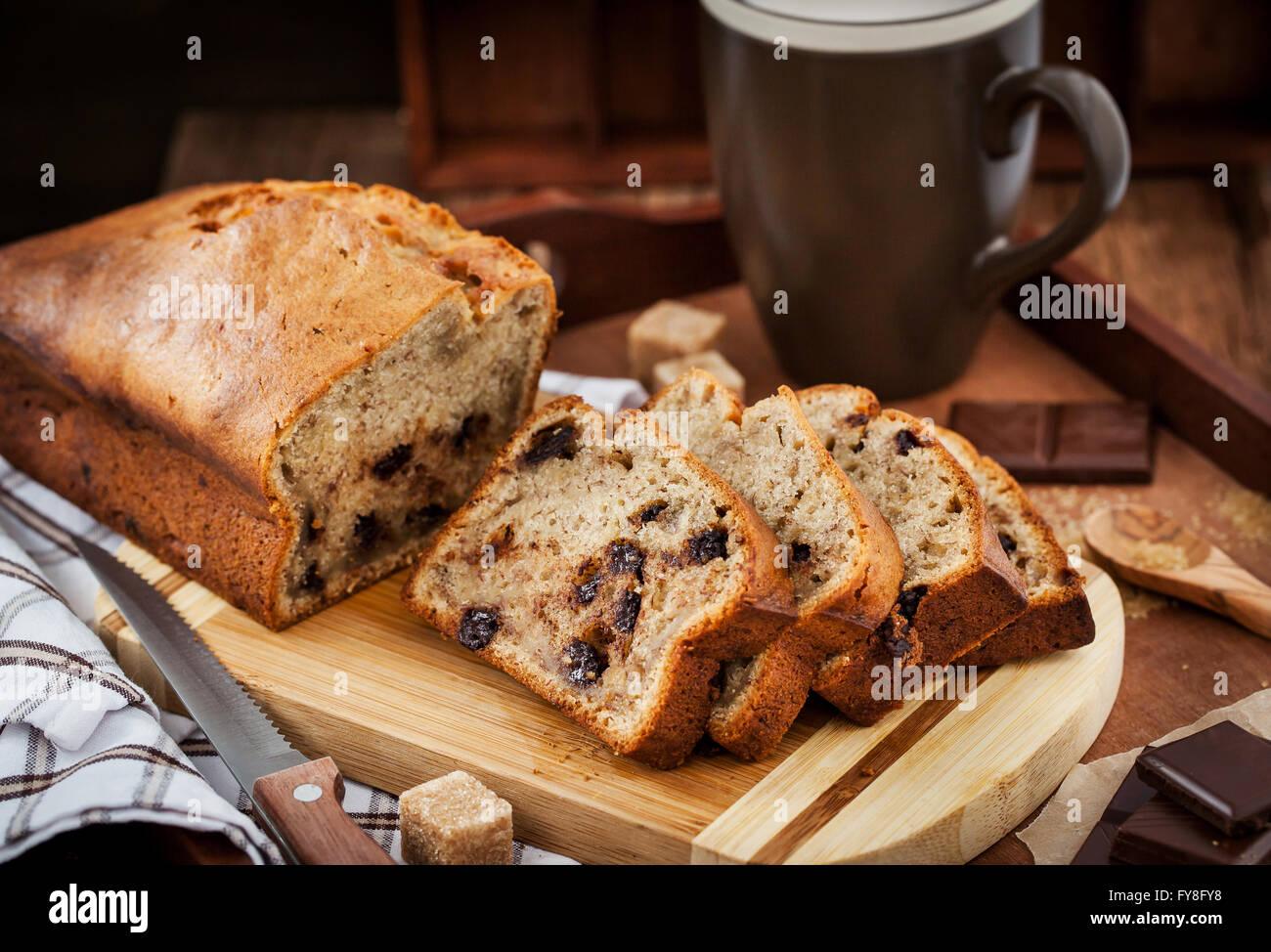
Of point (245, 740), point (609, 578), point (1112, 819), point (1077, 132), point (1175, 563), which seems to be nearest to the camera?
point (1112, 819)

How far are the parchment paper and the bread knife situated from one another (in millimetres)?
1226

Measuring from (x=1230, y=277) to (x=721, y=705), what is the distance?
3.08 m

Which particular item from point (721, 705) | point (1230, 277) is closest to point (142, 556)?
point (721, 705)

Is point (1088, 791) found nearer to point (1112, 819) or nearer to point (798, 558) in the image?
point (1112, 819)

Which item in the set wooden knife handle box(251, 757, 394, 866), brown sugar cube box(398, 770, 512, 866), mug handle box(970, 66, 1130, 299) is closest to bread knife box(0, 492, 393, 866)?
wooden knife handle box(251, 757, 394, 866)

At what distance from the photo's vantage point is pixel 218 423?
2.99 meters

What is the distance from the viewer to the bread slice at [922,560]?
2.73 meters

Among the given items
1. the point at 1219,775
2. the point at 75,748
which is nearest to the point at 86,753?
the point at 75,748

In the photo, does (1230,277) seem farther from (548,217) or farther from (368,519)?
(368,519)

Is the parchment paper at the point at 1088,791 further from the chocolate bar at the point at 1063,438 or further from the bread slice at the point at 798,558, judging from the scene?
the chocolate bar at the point at 1063,438

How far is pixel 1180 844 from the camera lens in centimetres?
240

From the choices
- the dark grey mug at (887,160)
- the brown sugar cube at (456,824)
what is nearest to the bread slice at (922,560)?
the brown sugar cube at (456,824)

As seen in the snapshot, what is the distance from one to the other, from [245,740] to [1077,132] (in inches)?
96.9

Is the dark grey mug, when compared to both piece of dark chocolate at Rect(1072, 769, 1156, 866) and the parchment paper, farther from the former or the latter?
piece of dark chocolate at Rect(1072, 769, 1156, 866)
